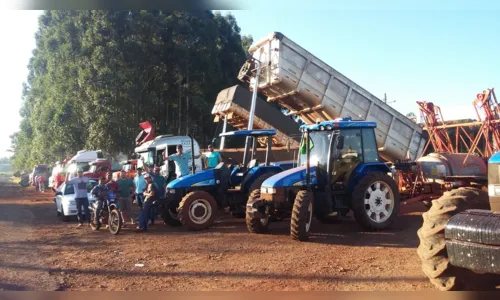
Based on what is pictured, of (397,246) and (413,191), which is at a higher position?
(413,191)

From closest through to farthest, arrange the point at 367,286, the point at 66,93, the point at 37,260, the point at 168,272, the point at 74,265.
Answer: the point at 367,286 < the point at 168,272 < the point at 74,265 < the point at 37,260 < the point at 66,93

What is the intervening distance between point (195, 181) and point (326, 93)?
4932 millimetres

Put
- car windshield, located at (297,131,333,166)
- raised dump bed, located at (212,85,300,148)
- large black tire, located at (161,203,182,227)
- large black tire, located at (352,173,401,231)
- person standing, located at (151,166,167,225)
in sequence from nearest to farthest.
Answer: large black tire, located at (352,173,401,231) < car windshield, located at (297,131,333,166) < person standing, located at (151,166,167,225) < large black tire, located at (161,203,182,227) < raised dump bed, located at (212,85,300,148)

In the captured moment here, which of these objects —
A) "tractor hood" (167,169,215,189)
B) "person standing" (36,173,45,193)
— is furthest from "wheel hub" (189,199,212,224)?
"person standing" (36,173,45,193)

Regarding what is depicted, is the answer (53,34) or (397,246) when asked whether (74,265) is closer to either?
(397,246)

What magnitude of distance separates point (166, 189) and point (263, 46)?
214 inches

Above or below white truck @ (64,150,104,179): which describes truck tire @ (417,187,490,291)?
below

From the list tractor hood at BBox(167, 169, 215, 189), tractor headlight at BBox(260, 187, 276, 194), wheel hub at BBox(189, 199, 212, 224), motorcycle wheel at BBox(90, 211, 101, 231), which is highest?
tractor hood at BBox(167, 169, 215, 189)

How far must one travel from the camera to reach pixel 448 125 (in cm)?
1266

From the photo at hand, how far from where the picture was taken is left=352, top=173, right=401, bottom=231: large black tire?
898cm

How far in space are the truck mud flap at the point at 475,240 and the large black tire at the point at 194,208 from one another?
645 cm

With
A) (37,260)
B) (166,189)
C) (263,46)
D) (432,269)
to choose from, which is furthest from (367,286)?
(263,46)

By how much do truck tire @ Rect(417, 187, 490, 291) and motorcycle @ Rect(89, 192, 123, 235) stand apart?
726cm

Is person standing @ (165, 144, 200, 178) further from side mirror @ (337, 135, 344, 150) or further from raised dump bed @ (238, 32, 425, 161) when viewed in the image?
side mirror @ (337, 135, 344, 150)
